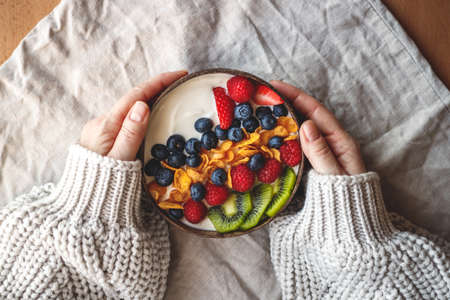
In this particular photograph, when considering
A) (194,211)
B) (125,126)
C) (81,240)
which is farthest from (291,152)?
(81,240)

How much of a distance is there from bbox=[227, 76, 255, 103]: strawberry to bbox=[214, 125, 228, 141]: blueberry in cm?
7

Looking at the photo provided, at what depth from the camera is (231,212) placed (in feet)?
2.67

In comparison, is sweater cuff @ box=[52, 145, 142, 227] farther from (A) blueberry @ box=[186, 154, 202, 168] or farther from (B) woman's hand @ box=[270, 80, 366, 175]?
(B) woman's hand @ box=[270, 80, 366, 175]

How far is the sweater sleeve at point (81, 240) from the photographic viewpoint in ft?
2.56

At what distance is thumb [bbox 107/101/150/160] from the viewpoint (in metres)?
0.77

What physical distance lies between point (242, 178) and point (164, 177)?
0.56 ft

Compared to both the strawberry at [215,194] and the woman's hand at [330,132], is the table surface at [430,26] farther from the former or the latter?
the strawberry at [215,194]

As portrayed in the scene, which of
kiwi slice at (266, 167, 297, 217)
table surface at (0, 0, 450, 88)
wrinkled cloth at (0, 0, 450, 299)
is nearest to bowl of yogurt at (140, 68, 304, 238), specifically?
kiwi slice at (266, 167, 297, 217)

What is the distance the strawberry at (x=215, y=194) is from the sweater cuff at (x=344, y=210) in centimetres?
20

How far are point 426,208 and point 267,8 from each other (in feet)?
2.24

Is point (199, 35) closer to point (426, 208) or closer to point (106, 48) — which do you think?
point (106, 48)

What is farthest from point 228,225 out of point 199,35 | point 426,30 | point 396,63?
point 426,30

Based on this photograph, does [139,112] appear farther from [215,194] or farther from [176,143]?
[215,194]

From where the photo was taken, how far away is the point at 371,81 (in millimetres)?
960
